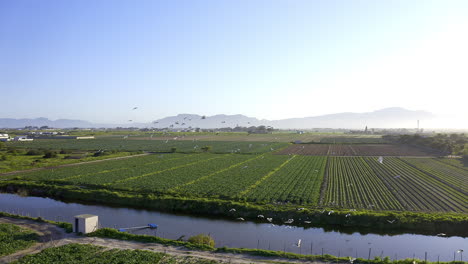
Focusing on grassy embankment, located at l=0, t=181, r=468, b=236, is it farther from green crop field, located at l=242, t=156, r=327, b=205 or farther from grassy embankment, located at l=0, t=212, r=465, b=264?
grassy embankment, located at l=0, t=212, r=465, b=264

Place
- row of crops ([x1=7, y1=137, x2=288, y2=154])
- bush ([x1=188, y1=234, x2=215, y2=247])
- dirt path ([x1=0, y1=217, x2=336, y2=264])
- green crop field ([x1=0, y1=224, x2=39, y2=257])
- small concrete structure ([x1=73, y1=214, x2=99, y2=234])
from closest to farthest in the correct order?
dirt path ([x1=0, y1=217, x2=336, y2=264])
green crop field ([x1=0, y1=224, x2=39, y2=257])
bush ([x1=188, y1=234, x2=215, y2=247])
small concrete structure ([x1=73, y1=214, x2=99, y2=234])
row of crops ([x1=7, y1=137, x2=288, y2=154])

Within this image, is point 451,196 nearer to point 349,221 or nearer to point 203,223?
point 349,221

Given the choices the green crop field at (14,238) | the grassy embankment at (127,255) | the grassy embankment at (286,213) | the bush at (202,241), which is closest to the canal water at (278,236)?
the grassy embankment at (286,213)

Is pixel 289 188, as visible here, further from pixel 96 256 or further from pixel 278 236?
pixel 96 256

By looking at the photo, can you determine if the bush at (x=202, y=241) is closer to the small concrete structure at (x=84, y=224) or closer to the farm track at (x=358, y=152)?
the small concrete structure at (x=84, y=224)

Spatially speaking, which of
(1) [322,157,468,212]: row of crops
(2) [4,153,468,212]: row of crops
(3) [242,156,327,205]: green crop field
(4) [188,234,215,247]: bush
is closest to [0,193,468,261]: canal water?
(4) [188,234,215,247]: bush

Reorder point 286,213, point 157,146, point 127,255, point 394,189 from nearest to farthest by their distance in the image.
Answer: point 127,255
point 286,213
point 394,189
point 157,146

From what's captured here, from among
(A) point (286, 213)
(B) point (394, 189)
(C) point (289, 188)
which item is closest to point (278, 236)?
(A) point (286, 213)
